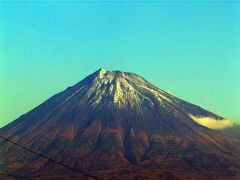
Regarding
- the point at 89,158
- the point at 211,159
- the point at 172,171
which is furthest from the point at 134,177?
the point at 211,159

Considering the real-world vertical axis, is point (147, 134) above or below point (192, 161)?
above

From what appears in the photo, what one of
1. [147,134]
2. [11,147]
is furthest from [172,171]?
[11,147]

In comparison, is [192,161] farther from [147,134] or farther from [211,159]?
[147,134]

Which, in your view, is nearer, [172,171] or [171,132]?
[172,171]

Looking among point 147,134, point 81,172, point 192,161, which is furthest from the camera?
point 147,134

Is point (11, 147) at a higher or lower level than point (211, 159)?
lower

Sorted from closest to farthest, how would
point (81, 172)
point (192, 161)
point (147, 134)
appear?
point (81, 172)
point (192, 161)
point (147, 134)

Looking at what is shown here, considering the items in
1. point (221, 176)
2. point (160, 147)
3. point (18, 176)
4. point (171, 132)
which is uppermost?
point (171, 132)

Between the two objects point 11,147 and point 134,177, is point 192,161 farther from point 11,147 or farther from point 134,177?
point 11,147

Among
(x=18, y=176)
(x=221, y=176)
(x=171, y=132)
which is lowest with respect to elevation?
(x=18, y=176)
